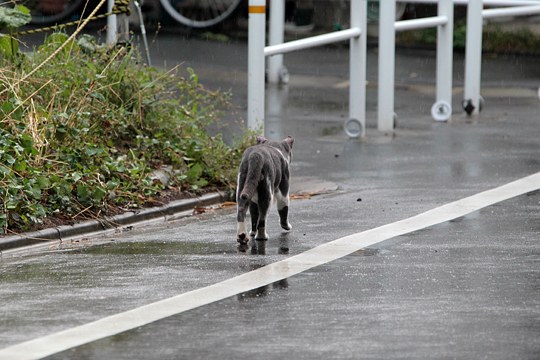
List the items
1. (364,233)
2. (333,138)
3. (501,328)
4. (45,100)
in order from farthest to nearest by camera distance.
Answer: (333,138)
(45,100)
(364,233)
(501,328)

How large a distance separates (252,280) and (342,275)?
2.08ft

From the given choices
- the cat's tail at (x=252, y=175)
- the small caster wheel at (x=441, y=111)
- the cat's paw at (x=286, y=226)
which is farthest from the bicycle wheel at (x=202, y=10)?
the cat's tail at (x=252, y=175)

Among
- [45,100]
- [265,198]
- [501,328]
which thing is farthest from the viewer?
[45,100]

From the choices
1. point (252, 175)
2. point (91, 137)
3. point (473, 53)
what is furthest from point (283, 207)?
point (473, 53)

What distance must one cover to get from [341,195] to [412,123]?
224 inches

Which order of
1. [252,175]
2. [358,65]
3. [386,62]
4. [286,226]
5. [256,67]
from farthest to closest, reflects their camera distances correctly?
[386,62] < [358,65] < [256,67] < [286,226] < [252,175]

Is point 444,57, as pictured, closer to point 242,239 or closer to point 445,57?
point 445,57

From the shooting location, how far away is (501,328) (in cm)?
756

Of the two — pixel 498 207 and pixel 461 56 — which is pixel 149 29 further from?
pixel 498 207

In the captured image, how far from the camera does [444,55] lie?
18.7 meters

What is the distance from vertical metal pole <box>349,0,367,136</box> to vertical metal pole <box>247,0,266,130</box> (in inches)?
97.0

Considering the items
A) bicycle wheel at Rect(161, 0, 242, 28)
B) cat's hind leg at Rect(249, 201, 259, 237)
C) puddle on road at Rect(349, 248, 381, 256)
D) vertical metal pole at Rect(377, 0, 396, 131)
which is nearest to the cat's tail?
cat's hind leg at Rect(249, 201, 259, 237)

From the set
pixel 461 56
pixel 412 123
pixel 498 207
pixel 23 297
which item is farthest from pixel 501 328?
pixel 461 56

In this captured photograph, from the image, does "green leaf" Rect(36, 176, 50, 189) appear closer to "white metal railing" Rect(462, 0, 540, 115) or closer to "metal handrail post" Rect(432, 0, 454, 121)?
"metal handrail post" Rect(432, 0, 454, 121)
